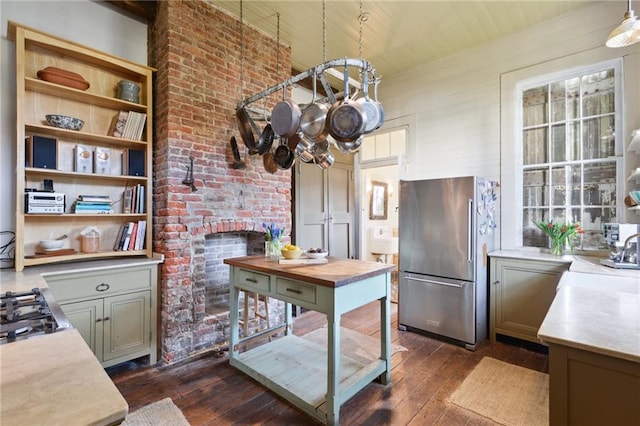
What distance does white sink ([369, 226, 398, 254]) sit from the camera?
5.52 meters

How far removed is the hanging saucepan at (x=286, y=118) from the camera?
2.31 m

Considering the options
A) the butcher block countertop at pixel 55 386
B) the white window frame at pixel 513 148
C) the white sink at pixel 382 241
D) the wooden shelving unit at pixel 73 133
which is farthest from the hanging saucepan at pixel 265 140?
the white sink at pixel 382 241

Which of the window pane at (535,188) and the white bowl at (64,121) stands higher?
the white bowl at (64,121)

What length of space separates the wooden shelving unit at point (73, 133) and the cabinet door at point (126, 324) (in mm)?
401

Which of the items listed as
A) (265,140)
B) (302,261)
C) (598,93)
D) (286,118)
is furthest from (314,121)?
(598,93)

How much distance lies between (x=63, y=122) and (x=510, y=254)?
4.15 meters

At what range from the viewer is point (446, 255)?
3.09m

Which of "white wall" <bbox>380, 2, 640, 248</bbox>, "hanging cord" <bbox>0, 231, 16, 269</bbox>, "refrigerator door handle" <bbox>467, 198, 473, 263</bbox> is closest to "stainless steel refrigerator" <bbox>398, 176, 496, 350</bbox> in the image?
"refrigerator door handle" <bbox>467, 198, 473, 263</bbox>

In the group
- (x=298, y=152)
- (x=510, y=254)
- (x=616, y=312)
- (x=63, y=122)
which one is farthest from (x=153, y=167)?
(x=510, y=254)

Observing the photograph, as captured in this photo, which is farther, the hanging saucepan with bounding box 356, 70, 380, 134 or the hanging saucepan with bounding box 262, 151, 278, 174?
the hanging saucepan with bounding box 262, 151, 278, 174

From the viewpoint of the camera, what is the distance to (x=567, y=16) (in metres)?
3.07

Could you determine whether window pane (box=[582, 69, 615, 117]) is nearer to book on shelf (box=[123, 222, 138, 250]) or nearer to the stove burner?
the stove burner

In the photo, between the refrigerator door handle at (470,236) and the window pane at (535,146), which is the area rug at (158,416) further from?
the window pane at (535,146)

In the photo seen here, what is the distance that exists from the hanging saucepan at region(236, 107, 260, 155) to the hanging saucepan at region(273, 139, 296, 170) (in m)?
0.22
